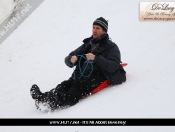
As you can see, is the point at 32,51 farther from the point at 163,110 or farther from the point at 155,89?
the point at 163,110

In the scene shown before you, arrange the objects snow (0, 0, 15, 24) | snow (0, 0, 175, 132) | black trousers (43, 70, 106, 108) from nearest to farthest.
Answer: snow (0, 0, 175, 132)
black trousers (43, 70, 106, 108)
snow (0, 0, 15, 24)

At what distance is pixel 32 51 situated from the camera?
25.4 feet

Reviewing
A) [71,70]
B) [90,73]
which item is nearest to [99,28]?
[90,73]

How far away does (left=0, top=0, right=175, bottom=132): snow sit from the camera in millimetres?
3096

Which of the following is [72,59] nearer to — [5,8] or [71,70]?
[71,70]

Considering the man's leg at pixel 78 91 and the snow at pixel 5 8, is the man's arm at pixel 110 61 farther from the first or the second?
the snow at pixel 5 8

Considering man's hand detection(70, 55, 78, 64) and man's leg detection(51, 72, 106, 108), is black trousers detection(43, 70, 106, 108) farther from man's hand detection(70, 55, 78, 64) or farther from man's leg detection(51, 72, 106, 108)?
man's hand detection(70, 55, 78, 64)

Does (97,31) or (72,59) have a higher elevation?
(97,31)

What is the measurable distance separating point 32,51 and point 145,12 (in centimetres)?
328

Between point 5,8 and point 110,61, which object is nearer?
point 110,61

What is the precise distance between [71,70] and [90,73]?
189 cm

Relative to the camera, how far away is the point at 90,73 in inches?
151
